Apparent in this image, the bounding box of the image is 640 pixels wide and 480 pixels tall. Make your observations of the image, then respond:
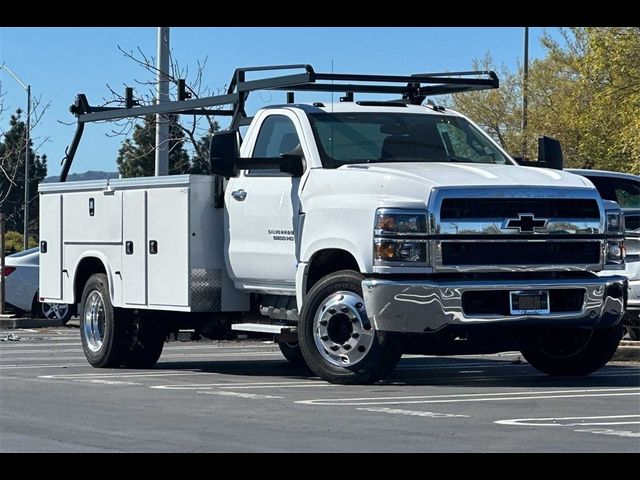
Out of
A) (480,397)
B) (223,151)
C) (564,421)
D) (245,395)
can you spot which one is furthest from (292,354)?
(564,421)

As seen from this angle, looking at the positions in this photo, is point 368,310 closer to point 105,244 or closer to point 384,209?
point 384,209

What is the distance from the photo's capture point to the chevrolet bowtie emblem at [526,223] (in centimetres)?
1273

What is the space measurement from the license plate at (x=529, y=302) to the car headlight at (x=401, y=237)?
785 millimetres

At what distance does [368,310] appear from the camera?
1265 cm

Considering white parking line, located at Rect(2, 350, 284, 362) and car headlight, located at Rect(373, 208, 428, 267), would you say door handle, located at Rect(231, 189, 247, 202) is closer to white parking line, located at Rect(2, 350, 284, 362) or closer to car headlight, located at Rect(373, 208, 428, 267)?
car headlight, located at Rect(373, 208, 428, 267)

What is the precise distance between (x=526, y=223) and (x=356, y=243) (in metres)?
1.37

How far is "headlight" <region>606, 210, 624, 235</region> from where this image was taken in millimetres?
13414

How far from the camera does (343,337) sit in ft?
42.8


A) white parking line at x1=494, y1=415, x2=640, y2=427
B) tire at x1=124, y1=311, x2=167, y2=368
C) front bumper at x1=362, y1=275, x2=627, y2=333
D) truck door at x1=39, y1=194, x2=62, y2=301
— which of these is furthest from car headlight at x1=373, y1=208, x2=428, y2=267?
truck door at x1=39, y1=194, x2=62, y2=301

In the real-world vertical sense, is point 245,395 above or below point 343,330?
below

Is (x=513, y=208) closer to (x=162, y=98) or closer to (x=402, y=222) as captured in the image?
(x=402, y=222)

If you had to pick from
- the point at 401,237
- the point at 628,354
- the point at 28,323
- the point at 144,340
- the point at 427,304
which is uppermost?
the point at 401,237

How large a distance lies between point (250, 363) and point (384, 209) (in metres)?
4.59

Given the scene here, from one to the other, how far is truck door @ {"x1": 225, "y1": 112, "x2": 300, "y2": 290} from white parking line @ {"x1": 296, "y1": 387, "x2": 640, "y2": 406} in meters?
2.28
